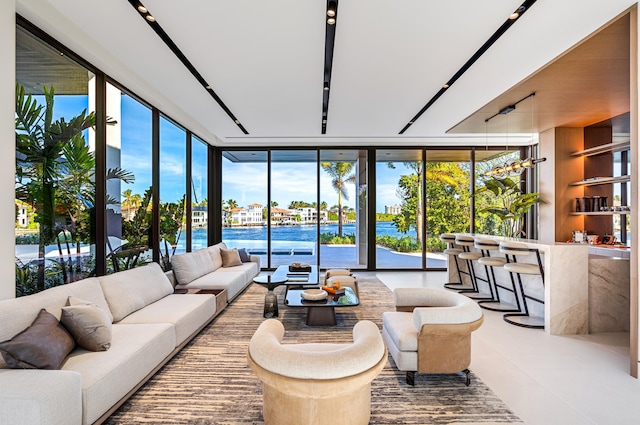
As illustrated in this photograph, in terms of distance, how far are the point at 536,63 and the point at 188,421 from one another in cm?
487

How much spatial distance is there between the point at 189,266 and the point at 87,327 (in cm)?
268

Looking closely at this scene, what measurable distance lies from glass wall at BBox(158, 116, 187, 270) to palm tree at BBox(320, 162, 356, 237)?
332 cm

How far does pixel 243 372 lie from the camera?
2967 millimetres

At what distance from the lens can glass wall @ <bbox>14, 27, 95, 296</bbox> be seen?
113 inches

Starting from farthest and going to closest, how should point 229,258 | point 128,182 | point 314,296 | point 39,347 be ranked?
point 229,258
point 128,182
point 314,296
point 39,347

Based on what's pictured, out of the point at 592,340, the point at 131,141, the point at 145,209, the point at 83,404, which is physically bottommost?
the point at 592,340

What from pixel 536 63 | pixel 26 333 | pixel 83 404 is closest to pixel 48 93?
pixel 26 333

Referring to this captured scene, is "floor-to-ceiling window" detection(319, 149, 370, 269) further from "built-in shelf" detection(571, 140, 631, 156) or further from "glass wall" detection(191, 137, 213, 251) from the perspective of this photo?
"built-in shelf" detection(571, 140, 631, 156)

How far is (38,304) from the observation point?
245 centimetres

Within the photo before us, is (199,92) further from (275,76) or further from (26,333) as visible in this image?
(26,333)

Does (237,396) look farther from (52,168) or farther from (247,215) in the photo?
(247,215)

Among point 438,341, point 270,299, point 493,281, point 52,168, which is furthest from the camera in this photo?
point 493,281

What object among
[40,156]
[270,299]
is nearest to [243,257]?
[270,299]

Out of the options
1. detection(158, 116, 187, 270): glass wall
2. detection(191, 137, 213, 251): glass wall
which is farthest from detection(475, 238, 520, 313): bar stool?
detection(191, 137, 213, 251): glass wall
